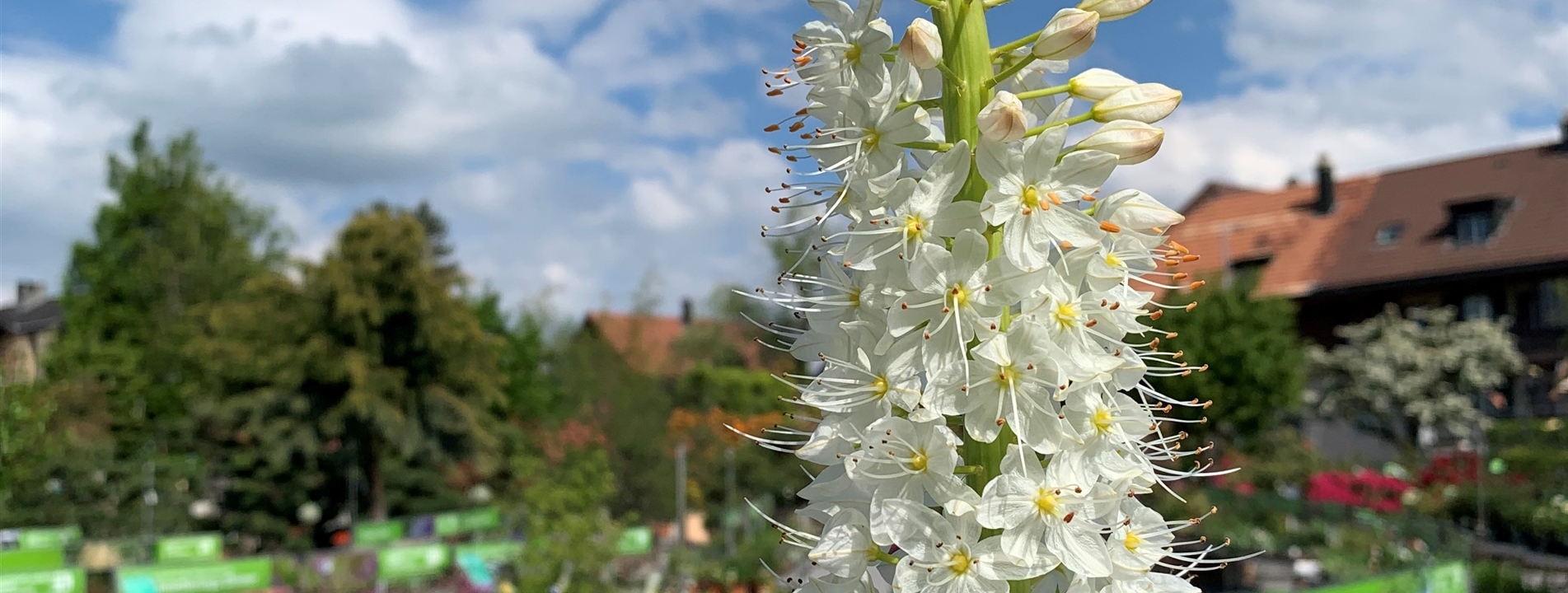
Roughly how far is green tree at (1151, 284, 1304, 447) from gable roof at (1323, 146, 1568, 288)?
921cm

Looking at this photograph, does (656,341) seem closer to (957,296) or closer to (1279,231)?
(1279,231)

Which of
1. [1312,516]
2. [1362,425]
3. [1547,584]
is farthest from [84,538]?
[1362,425]

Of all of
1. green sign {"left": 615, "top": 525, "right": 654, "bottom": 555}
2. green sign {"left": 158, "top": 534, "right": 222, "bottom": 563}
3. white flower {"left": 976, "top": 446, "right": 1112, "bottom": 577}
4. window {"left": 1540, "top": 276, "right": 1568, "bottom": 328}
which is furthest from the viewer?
window {"left": 1540, "top": 276, "right": 1568, "bottom": 328}

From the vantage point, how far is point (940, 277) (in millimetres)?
1674

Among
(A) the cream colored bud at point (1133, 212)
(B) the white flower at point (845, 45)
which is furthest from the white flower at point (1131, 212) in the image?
(B) the white flower at point (845, 45)

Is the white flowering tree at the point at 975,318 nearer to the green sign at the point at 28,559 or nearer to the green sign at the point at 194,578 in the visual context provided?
the green sign at the point at 194,578

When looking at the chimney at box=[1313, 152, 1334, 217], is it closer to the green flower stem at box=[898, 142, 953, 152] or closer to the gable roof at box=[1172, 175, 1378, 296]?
the gable roof at box=[1172, 175, 1378, 296]

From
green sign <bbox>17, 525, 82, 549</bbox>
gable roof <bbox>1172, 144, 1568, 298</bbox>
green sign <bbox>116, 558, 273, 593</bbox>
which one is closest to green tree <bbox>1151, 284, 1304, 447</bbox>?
gable roof <bbox>1172, 144, 1568, 298</bbox>

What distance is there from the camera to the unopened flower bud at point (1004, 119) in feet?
5.41

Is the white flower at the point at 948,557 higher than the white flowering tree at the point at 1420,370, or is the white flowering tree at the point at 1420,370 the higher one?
the white flower at the point at 948,557

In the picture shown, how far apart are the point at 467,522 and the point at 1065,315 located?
20749 millimetres

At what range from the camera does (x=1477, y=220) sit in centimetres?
3119

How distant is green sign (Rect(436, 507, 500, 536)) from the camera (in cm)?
2067

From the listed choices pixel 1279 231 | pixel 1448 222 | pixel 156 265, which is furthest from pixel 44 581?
pixel 1279 231
